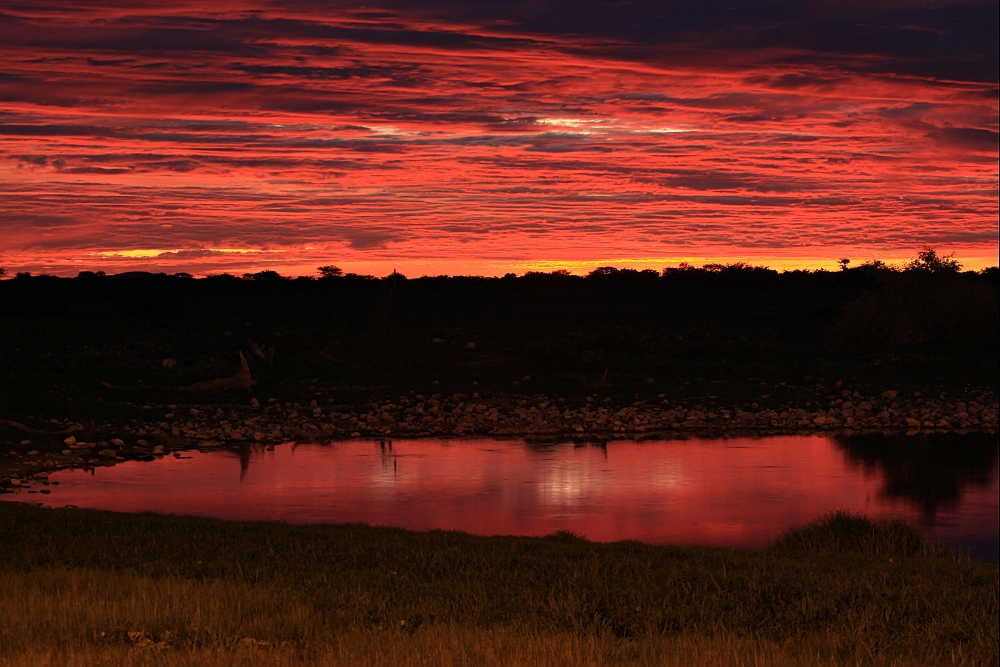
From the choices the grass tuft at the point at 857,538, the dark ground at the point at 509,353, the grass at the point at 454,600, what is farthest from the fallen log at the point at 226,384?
the grass tuft at the point at 857,538

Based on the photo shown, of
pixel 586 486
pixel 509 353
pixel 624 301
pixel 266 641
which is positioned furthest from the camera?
pixel 624 301

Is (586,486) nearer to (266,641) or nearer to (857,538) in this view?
(857,538)

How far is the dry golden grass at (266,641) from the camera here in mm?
8320

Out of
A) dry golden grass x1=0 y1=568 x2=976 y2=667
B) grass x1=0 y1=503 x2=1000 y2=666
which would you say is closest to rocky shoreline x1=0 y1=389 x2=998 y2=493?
grass x1=0 y1=503 x2=1000 y2=666

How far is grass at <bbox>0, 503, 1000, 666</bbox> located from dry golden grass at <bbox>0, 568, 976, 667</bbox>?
2 cm

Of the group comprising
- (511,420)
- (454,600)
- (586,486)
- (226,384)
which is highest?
(226,384)

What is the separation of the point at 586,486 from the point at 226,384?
46.5ft

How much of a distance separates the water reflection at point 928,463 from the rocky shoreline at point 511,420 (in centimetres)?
155

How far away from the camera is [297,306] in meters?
80.2

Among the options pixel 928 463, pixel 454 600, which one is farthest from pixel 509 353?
pixel 454 600

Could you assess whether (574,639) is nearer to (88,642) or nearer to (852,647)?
(852,647)

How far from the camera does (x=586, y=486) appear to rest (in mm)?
21484

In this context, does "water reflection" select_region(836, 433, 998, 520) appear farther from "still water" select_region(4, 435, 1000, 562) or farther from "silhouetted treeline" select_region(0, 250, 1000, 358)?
"silhouetted treeline" select_region(0, 250, 1000, 358)

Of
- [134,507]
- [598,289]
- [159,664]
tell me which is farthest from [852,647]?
[598,289]
